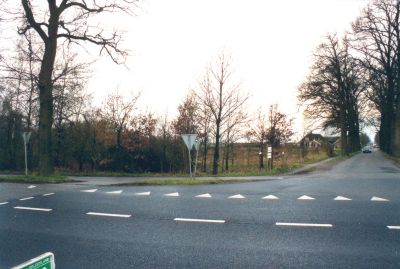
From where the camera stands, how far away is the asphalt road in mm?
6543

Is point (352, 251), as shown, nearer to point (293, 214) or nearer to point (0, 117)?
point (293, 214)

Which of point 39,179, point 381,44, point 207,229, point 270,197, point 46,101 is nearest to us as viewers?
point 207,229

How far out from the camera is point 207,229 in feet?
28.3

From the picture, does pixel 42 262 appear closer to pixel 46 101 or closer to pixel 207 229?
pixel 207 229

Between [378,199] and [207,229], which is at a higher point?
[378,199]

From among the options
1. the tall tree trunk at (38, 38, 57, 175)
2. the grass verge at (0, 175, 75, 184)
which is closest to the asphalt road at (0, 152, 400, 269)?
the grass verge at (0, 175, 75, 184)

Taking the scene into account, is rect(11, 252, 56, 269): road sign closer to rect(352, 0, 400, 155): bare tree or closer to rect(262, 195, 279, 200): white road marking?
rect(262, 195, 279, 200): white road marking

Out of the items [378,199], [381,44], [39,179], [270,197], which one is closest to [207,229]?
[270,197]

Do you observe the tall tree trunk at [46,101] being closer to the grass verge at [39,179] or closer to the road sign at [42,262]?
the grass verge at [39,179]

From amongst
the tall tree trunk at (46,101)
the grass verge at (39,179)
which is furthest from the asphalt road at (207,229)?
the tall tree trunk at (46,101)

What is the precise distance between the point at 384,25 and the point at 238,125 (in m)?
16.7

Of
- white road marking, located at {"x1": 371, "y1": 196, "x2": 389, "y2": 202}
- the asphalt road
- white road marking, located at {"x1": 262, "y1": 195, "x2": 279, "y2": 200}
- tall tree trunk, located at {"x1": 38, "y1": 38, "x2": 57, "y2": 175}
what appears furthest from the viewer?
tall tree trunk, located at {"x1": 38, "y1": 38, "x2": 57, "y2": 175}

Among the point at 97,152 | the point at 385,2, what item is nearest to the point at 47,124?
the point at 97,152

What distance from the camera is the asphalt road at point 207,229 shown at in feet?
21.5
